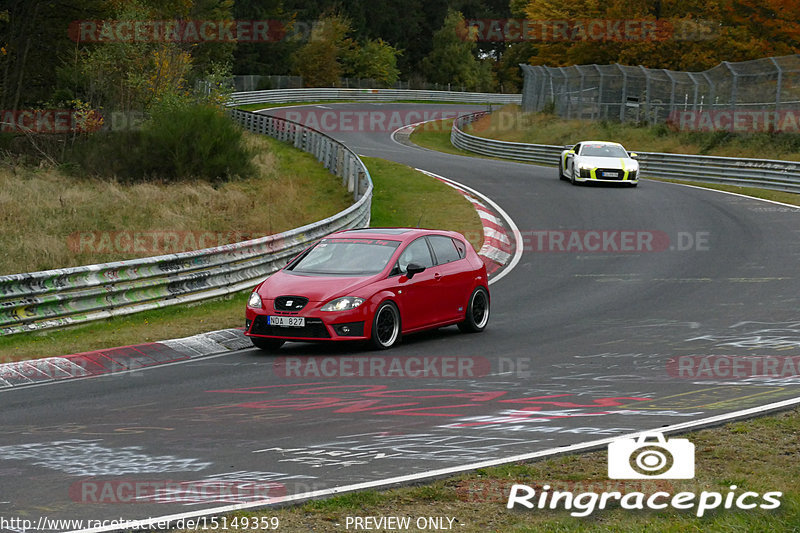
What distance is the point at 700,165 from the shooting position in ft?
120

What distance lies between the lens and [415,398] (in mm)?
9812

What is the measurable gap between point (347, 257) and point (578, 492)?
25.2 feet

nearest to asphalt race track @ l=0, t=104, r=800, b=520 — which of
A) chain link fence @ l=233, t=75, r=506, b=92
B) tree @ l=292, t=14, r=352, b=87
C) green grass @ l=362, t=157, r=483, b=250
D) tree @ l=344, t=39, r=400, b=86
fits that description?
green grass @ l=362, t=157, r=483, b=250

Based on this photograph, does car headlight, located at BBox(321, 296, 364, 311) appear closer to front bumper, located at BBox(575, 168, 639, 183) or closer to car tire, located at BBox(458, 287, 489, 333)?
car tire, located at BBox(458, 287, 489, 333)

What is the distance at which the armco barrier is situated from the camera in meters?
32.2

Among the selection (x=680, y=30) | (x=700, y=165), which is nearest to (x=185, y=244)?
Answer: (x=700, y=165)

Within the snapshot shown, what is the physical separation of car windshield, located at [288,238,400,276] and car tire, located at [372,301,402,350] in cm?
55

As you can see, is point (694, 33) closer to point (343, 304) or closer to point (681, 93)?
point (681, 93)

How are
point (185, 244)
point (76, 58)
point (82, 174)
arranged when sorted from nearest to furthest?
1. point (185, 244)
2. point (82, 174)
3. point (76, 58)

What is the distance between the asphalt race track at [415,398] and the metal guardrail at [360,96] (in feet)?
190

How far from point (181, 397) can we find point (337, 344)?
3495 mm

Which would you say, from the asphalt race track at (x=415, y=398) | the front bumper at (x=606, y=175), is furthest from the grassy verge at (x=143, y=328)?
the front bumper at (x=606, y=175)

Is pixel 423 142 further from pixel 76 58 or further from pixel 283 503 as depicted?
pixel 283 503

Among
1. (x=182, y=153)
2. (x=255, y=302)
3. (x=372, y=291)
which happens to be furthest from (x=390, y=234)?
(x=182, y=153)
